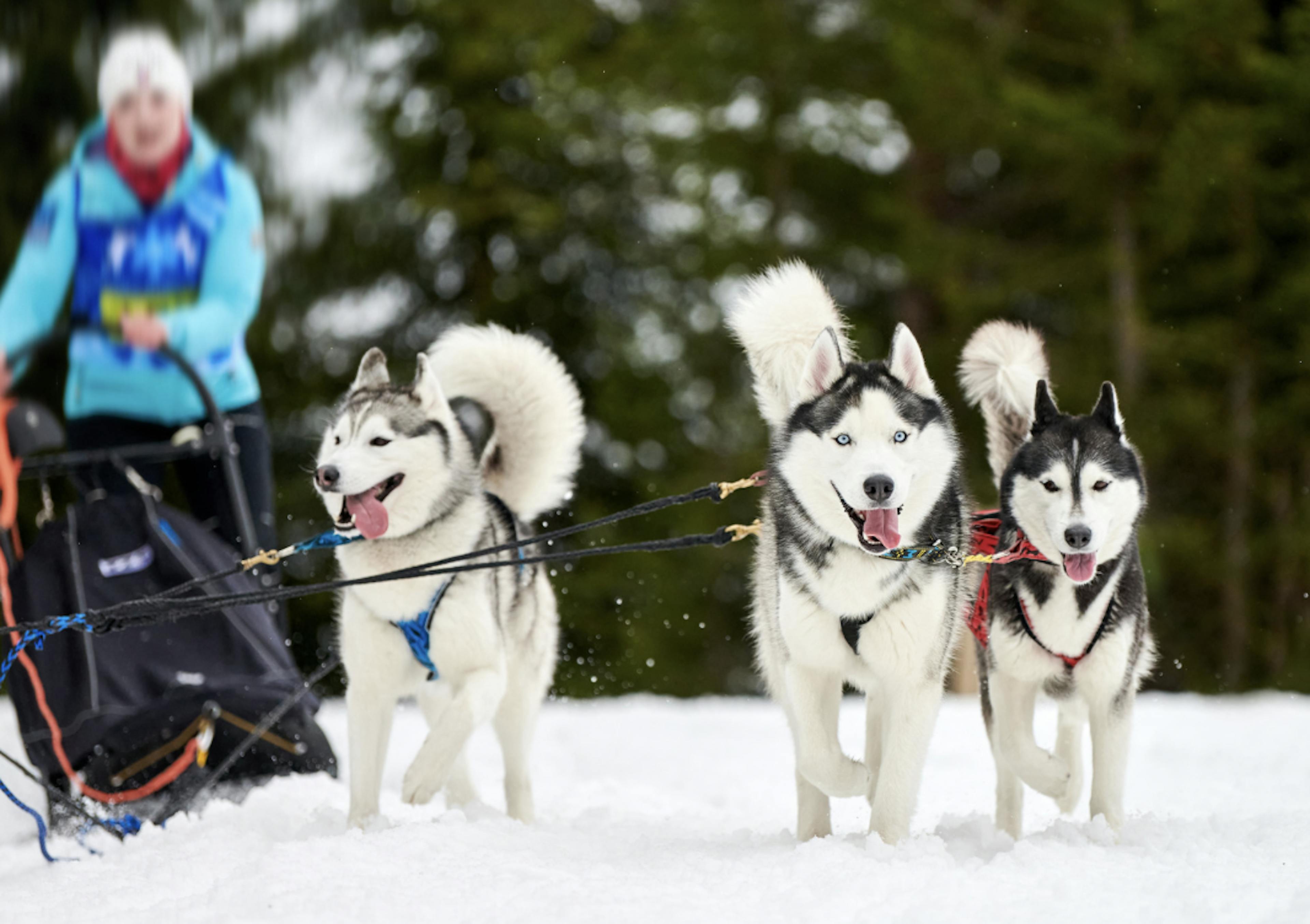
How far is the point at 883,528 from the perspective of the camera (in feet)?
8.70

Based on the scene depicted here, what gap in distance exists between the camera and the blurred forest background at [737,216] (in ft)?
35.5

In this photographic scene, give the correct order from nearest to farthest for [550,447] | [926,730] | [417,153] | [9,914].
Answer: [9,914] < [926,730] < [550,447] < [417,153]

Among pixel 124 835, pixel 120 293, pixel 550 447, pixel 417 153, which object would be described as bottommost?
pixel 124 835

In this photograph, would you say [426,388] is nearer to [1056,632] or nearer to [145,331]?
[145,331]

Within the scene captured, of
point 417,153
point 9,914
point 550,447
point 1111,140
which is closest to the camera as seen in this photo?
point 9,914

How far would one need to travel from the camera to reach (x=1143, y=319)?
11.3 metres

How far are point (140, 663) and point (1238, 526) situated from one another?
9.69 meters

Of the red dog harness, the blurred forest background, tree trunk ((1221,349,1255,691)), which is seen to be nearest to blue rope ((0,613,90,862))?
the red dog harness

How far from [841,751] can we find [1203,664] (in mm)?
9616

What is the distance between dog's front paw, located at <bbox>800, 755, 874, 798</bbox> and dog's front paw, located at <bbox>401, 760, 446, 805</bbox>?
87 centimetres

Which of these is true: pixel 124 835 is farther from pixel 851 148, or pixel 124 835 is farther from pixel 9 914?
pixel 851 148

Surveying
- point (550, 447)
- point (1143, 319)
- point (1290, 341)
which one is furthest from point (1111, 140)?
point (550, 447)

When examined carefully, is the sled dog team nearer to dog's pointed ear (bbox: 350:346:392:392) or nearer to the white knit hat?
dog's pointed ear (bbox: 350:346:392:392)

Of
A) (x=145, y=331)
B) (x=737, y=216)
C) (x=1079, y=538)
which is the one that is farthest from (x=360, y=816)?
(x=737, y=216)
